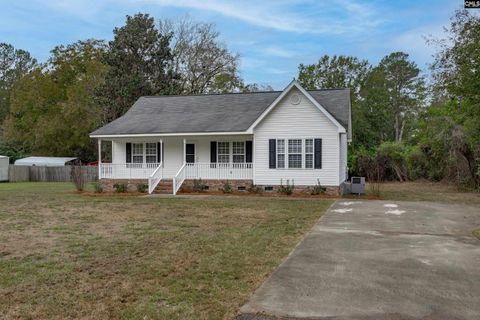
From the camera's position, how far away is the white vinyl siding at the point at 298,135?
18969mm

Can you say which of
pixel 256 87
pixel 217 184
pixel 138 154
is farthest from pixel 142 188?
pixel 256 87

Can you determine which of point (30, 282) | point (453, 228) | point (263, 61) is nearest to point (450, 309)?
point (30, 282)

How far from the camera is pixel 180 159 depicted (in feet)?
72.8

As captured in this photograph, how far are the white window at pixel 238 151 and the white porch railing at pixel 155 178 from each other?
141 inches

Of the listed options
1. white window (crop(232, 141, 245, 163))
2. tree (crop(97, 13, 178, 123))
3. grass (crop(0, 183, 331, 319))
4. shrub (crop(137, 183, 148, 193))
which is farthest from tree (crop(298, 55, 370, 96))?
grass (crop(0, 183, 331, 319))

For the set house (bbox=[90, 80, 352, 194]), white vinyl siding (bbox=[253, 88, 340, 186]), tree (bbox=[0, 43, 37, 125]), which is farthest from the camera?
tree (bbox=[0, 43, 37, 125])

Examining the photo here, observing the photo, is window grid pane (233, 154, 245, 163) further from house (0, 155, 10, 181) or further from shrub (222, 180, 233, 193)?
house (0, 155, 10, 181)

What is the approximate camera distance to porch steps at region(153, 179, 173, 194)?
20.8m

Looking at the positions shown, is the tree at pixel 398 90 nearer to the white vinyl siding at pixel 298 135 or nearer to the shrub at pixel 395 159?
the shrub at pixel 395 159

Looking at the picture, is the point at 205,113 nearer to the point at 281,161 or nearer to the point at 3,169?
the point at 281,161

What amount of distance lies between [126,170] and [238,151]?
5.67m

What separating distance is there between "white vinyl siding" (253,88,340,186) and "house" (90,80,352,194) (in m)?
0.04

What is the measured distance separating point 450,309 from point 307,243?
365cm

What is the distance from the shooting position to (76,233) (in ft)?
31.0
